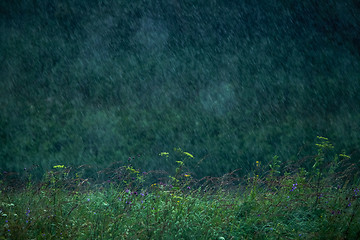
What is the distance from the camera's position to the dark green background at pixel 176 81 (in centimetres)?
741

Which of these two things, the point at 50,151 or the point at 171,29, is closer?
the point at 50,151

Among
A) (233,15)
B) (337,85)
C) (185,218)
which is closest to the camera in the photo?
(185,218)

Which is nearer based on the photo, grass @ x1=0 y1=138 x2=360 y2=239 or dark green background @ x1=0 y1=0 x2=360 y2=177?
grass @ x1=0 y1=138 x2=360 y2=239

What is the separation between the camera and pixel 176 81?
28.3ft

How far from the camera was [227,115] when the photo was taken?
7996mm

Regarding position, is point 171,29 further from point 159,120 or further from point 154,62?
point 159,120

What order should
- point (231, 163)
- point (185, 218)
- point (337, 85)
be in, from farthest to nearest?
point (337, 85), point (231, 163), point (185, 218)

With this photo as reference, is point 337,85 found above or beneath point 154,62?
beneath

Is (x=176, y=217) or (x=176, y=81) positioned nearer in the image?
(x=176, y=217)

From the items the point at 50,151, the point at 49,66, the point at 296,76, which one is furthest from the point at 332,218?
the point at 49,66

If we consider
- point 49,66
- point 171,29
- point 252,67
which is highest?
point 171,29

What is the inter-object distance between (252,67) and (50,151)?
6459 millimetres

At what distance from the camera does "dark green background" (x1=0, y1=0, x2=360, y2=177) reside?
7.41 meters

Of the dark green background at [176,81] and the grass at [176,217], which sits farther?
the dark green background at [176,81]
